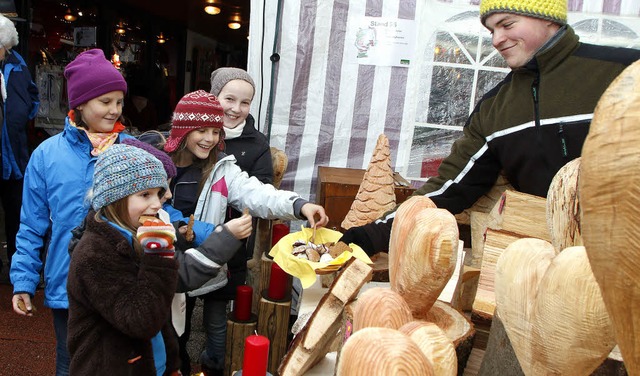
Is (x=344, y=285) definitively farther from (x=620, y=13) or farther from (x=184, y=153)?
(x=620, y=13)

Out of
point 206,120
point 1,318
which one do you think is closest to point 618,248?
point 206,120

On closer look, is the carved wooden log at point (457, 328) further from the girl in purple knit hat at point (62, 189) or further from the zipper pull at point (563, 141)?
the girl in purple knit hat at point (62, 189)

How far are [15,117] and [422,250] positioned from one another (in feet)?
11.8

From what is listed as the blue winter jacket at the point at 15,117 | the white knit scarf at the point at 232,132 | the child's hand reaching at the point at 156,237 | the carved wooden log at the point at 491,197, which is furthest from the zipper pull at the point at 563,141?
the blue winter jacket at the point at 15,117

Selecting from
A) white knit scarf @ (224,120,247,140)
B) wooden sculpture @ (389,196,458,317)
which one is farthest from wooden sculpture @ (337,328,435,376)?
white knit scarf @ (224,120,247,140)

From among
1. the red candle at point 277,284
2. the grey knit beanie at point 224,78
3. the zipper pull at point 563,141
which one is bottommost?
the red candle at point 277,284

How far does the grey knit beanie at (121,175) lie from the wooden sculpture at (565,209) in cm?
126

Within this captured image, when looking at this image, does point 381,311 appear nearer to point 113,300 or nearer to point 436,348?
point 436,348

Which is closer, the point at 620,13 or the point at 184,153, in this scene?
the point at 184,153

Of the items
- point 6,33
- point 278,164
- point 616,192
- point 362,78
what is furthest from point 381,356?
point 6,33

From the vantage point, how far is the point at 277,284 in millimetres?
2186

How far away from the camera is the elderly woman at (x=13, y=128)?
3514 mm

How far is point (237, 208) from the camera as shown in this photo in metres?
2.38

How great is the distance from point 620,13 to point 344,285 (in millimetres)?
2864
